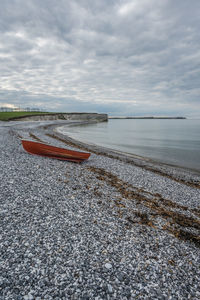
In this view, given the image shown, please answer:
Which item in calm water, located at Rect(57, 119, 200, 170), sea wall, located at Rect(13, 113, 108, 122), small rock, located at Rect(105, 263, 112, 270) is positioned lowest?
small rock, located at Rect(105, 263, 112, 270)

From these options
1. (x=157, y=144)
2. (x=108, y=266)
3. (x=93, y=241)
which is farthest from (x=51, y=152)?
(x=157, y=144)

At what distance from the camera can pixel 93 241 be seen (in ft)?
17.4

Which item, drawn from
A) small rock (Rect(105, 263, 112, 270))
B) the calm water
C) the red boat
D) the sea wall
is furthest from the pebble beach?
the sea wall

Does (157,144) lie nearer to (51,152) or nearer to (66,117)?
(51,152)

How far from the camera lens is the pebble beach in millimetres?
3893

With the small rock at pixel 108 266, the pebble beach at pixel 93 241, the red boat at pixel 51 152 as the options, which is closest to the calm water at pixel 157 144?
the red boat at pixel 51 152

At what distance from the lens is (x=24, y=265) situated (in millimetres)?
4195

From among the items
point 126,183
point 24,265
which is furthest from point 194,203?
point 24,265

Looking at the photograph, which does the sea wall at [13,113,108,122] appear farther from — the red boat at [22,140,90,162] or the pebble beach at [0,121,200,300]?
the pebble beach at [0,121,200,300]

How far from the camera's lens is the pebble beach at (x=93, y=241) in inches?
153

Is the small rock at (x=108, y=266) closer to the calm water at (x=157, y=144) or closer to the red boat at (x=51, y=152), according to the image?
the red boat at (x=51, y=152)

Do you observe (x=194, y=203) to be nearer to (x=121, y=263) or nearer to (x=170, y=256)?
(x=170, y=256)

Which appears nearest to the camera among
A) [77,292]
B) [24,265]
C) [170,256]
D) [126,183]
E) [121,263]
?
[77,292]

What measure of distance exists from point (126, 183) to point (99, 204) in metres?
4.02
